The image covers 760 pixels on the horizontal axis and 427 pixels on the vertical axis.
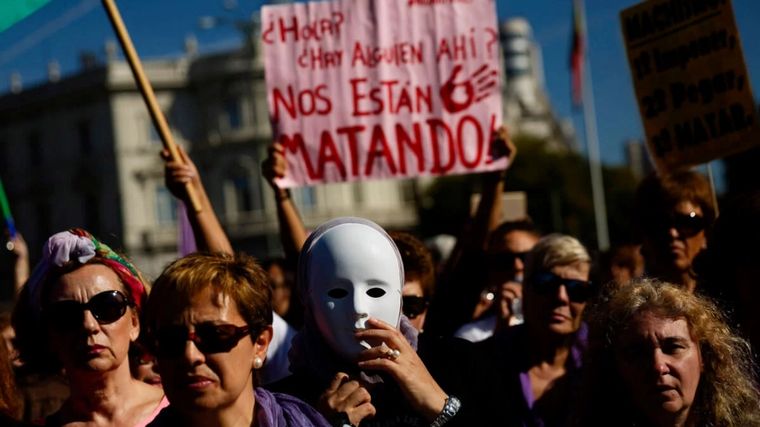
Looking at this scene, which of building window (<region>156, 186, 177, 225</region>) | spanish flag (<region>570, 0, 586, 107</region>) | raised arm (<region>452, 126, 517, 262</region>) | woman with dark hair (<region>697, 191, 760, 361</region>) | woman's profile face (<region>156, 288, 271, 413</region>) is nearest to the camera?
woman's profile face (<region>156, 288, 271, 413</region>)

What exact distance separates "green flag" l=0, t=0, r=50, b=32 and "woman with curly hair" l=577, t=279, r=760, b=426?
267cm

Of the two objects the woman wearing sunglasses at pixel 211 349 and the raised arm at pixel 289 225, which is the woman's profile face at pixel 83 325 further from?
the raised arm at pixel 289 225

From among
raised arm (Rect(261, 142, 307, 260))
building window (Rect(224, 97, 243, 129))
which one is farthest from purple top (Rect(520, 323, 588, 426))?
building window (Rect(224, 97, 243, 129))

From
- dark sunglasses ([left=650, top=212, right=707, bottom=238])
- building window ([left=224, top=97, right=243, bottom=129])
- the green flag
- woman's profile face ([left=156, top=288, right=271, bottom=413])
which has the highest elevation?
building window ([left=224, top=97, right=243, bottom=129])

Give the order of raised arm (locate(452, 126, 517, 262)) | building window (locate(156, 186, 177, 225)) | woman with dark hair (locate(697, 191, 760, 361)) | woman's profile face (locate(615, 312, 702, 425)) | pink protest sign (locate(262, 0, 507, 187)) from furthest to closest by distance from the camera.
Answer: building window (locate(156, 186, 177, 225))
pink protest sign (locate(262, 0, 507, 187))
raised arm (locate(452, 126, 517, 262))
woman with dark hair (locate(697, 191, 760, 361))
woman's profile face (locate(615, 312, 702, 425))

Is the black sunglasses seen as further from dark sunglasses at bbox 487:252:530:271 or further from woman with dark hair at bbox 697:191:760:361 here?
dark sunglasses at bbox 487:252:530:271

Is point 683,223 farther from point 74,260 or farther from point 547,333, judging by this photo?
point 74,260

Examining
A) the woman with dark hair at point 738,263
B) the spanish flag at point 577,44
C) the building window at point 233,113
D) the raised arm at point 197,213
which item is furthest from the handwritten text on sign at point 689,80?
the building window at point 233,113

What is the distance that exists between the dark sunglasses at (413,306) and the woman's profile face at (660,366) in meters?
0.84

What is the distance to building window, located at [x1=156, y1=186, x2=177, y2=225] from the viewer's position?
181ft

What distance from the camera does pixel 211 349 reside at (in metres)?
3.05

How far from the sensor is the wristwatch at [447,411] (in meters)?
3.10

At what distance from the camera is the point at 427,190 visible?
52625 millimetres

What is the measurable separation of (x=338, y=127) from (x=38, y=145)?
55.8 meters
